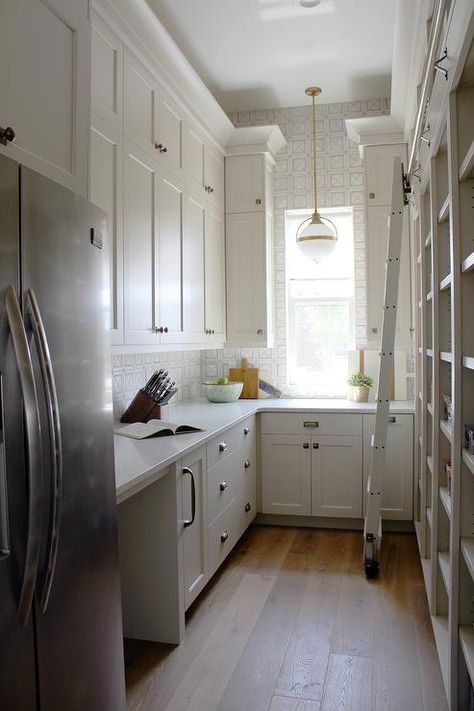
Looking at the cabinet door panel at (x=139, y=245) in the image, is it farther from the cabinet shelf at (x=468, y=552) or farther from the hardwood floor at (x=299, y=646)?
the cabinet shelf at (x=468, y=552)

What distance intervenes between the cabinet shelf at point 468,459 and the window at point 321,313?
257 cm

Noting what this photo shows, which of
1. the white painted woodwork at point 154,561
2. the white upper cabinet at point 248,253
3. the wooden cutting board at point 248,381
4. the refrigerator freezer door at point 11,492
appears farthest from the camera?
the wooden cutting board at point 248,381

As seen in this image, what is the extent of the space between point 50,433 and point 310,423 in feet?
9.27

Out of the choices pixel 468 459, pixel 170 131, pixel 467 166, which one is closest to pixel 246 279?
pixel 170 131

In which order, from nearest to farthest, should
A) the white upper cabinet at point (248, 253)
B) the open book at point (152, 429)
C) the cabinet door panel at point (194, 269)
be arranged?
the open book at point (152, 429)
the cabinet door panel at point (194, 269)
the white upper cabinet at point (248, 253)

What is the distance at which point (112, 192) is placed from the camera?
2.53 metres

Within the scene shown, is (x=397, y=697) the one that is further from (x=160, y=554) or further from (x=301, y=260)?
(x=301, y=260)

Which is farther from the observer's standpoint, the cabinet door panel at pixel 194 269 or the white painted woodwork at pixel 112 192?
the cabinet door panel at pixel 194 269

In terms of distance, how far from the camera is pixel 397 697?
2059 millimetres

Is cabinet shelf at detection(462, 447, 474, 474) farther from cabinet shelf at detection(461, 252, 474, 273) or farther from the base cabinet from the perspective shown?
the base cabinet

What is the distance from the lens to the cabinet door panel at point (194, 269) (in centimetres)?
349

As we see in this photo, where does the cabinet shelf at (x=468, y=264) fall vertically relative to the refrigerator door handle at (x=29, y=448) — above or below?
above

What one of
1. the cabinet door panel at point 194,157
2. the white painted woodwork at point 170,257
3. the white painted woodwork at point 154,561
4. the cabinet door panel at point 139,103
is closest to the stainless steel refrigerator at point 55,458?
the white painted woodwork at point 154,561

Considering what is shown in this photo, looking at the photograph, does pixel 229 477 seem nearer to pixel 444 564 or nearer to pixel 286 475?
pixel 286 475
